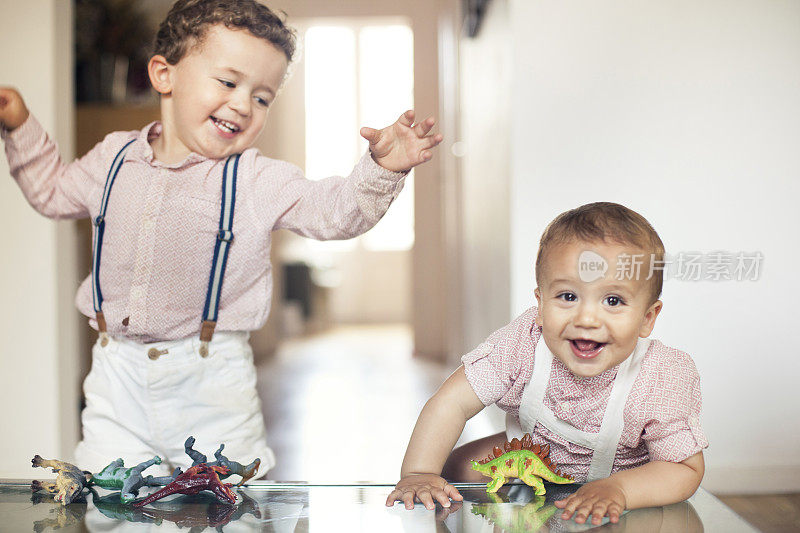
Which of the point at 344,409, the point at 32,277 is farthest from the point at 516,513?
the point at 344,409

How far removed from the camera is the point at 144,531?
475mm

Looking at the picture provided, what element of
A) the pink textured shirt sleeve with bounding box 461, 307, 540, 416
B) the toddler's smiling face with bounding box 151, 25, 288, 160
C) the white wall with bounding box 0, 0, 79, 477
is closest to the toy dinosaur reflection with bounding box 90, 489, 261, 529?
the pink textured shirt sleeve with bounding box 461, 307, 540, 416

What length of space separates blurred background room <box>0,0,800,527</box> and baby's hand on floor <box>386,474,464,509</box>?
0.61 ft

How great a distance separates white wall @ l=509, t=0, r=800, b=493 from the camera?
78cm

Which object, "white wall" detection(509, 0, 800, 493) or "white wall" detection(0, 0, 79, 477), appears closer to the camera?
"white wall" detection(509, 0, 800, 493)

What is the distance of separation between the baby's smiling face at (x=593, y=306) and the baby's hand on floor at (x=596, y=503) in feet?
0.27

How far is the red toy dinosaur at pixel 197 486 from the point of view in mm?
525

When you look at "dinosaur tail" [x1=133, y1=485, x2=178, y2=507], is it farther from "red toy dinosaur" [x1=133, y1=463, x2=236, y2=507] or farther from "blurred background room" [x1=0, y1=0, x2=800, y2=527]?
"blurred background room" [x1=0, y1=0, x2=800, y2=527]

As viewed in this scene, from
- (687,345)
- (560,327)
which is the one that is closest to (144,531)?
(560,327)

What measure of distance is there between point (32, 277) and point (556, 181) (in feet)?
2.84

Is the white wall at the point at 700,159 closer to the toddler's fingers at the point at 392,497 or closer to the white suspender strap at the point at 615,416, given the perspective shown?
the white suspender strap at the point at 615,416

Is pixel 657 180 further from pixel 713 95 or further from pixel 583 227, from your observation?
pixel 583 227

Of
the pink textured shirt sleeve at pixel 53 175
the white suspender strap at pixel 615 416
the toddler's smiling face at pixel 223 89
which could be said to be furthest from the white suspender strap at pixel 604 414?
the pink textured shirt sleeve at pixel 53 175

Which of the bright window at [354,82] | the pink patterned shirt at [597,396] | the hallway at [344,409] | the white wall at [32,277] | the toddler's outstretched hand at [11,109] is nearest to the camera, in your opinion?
the pink patterned shirt at [597,396]
